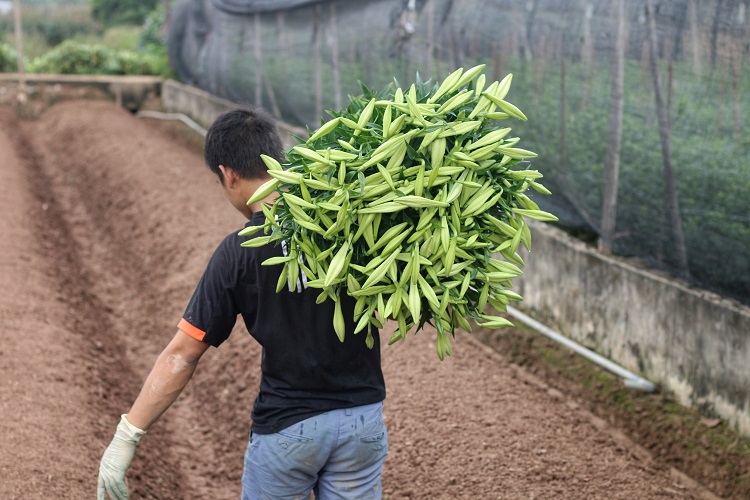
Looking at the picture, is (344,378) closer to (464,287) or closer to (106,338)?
(464,287)

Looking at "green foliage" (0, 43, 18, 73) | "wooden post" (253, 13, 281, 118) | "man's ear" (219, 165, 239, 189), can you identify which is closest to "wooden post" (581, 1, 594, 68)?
"man's ear" (219, 165, 239, 189)

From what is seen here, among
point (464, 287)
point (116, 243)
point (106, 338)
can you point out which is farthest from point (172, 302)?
point (464, 287)

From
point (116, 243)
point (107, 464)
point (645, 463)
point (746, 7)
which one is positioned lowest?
point (116, 243)

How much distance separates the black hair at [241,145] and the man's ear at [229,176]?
12 millimetres

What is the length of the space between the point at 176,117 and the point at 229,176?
15.6m

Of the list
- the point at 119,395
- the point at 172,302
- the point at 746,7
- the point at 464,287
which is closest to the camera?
the point at 464,287

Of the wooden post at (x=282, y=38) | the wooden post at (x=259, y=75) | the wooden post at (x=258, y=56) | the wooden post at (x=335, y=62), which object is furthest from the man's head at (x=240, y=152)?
the wooden post at (x=258, y=56)

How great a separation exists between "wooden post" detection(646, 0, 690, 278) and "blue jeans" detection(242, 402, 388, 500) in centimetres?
300

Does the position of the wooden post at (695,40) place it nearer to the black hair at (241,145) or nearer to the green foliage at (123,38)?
the black hair at (241,145)

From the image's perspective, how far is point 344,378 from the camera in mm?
2861

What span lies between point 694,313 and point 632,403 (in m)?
0.67

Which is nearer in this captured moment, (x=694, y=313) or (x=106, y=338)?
(x=694, y=313)

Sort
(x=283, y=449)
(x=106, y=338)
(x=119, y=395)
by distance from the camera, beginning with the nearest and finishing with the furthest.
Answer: (x=283, y=449), (x=119, y=395), (x=106, y=338)

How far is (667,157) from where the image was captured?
528cm
